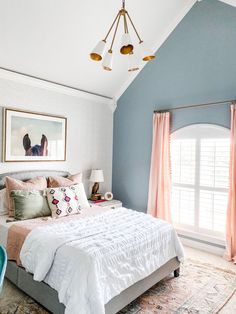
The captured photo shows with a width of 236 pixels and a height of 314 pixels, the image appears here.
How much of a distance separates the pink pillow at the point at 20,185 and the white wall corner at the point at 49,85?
1.49 m

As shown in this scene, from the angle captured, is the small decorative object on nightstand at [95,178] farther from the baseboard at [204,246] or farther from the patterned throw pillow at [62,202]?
the baseboard at [204,246]

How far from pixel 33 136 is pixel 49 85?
35.5 inches

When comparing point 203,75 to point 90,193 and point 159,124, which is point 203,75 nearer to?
→ point 159,124

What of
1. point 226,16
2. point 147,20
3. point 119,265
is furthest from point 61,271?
point 226,16

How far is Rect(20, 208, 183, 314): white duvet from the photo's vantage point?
78.4 inches

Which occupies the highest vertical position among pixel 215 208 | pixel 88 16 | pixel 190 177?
pixel 88 16

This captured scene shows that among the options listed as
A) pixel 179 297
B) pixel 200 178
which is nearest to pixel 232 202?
pixel 200 178

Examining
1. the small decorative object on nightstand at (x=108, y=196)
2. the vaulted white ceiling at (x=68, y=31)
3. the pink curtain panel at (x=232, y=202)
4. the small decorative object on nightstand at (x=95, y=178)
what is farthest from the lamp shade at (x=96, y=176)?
the pink curtain panel at (x=232, y=202)

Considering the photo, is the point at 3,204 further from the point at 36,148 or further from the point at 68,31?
the point at 68,31

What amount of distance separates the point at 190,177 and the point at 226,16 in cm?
250

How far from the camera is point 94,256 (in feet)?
6.87

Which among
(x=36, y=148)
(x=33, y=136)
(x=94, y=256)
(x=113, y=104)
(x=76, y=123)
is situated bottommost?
(x=94, y=256)

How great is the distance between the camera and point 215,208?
3.89 meters

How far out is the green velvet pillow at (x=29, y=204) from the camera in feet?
10.1
